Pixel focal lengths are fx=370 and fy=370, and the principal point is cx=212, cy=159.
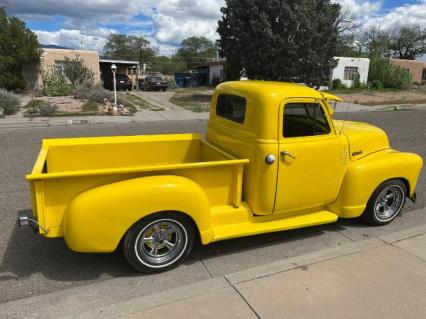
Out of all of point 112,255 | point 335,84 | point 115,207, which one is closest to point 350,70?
point 335,84

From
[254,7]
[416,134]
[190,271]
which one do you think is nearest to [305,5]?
[254,7]

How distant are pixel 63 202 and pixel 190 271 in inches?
53.8

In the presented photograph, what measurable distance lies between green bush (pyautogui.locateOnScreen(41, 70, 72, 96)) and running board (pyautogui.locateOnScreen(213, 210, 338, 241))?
19.9 metres

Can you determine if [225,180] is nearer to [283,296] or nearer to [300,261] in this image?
[300,261]

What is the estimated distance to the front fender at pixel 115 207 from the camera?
10.3 feet

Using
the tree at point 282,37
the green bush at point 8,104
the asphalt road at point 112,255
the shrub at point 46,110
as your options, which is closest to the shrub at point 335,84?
the tree at point 282,37

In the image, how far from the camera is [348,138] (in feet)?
14.4

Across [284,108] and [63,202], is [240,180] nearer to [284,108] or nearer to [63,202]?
[284,108]

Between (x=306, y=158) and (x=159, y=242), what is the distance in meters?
1.79

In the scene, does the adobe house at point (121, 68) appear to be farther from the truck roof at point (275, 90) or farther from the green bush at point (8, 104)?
the truck roof at point (275, 90)

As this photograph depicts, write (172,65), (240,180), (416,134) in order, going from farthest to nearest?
(172,65)
(416,134)
(240,180)

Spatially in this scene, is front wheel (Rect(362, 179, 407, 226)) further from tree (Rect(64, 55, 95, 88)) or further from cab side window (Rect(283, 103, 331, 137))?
tree (Rect(64, 55, 95, 88))

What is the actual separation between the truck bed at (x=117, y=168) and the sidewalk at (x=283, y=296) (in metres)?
0.66

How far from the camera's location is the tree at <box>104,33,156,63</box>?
8062cm
